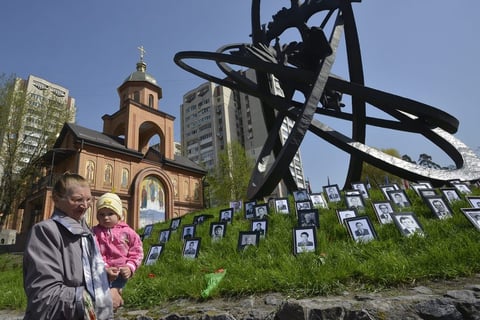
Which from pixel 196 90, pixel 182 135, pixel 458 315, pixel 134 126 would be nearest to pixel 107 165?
pixel 134 126

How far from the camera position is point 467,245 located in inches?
149

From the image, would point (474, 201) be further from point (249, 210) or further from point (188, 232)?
point (188, 232)

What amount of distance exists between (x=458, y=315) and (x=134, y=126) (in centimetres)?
3233

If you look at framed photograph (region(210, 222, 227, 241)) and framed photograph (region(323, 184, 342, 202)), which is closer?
framed photograph (region(210, 222, 227, 241))

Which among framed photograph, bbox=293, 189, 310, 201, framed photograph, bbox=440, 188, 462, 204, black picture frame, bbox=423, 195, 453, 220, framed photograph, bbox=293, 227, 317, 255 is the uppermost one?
framed photograph, bbox=293, 189, 310, 201

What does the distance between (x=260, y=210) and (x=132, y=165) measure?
24505mm

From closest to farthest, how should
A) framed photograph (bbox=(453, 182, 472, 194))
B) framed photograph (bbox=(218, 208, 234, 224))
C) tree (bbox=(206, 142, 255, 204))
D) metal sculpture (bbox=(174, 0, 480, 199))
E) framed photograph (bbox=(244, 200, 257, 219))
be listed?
1. framed photograph (bbox=(453, 182, 472, 194))
2. framed photograph (bbox=(244, 200, 257, 219))
3. framed photograph (bbox=(218, 208, 234, 224))
4. metal sculpture (bbox=(174, 0, 480, 199))
5. tree (bbox=(206, 142, 255, 204))

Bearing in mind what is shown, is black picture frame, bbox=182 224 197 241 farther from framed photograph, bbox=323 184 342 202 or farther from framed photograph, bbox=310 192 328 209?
framed photograph, bbox=323 184 342 202

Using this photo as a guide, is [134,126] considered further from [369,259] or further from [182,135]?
[182,135]

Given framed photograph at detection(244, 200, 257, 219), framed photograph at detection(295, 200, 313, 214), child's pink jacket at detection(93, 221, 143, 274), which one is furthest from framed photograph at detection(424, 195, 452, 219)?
child's pink jacket at detection(93, 221, 143, 274)

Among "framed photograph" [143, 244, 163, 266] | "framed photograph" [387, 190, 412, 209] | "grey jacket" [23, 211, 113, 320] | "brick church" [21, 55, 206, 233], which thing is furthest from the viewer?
"brick church" [21, 55, 206, 233]

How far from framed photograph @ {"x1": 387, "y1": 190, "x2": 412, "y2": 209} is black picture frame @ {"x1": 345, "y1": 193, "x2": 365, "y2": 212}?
60cm

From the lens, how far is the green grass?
138 inches

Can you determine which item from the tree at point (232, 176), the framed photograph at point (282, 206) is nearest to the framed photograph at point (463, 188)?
the framed photograph at point (282, 206)
